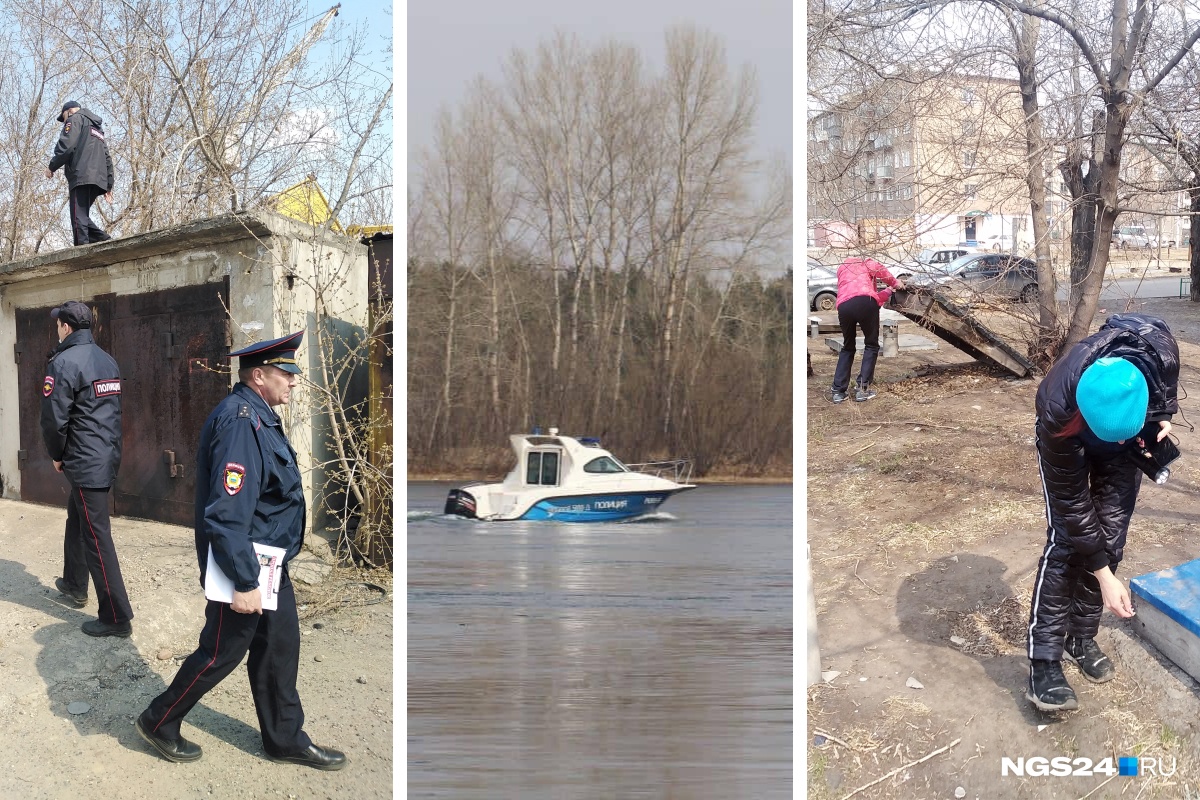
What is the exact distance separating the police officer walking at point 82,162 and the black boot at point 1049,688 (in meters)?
4.56

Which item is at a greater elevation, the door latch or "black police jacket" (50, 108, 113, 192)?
"black police jacket" (50, 108, 113, 192)

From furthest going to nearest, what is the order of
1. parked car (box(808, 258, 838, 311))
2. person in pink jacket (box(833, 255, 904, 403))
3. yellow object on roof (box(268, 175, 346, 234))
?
parked car (box(808, 258, 838, 311))
person in pink jacket (box(833, 255, 904, 403))
yellow object on roof (box(268, 175, 346, 234))

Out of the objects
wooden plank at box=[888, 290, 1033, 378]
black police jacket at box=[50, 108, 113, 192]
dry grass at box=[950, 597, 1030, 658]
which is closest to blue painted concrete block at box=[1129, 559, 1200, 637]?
dry grass at box=[950, 597, 1030, 658]

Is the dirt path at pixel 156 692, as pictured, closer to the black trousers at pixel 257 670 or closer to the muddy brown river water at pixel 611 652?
the black trousers at pixel 257 670

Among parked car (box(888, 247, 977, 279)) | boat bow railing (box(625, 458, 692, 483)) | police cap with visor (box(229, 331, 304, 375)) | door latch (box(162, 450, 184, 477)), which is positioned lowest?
door latch (box(162, 450, 184, 477))

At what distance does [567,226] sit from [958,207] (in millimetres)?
4219

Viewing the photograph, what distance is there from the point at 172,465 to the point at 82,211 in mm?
1621

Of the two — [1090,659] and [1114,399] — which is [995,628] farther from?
[1114,399]

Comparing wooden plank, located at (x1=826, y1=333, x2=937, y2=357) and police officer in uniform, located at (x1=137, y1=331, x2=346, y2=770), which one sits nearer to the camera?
police officer in uniform, located at (x1=137, y1=331, x2=346, y2=770)

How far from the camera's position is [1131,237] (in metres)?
6.88

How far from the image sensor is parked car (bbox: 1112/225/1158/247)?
5904 mm

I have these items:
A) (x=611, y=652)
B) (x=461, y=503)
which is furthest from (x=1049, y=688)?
(x=461, y=503)

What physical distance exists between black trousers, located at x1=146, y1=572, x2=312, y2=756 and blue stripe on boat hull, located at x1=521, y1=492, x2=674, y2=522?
47.9 inches

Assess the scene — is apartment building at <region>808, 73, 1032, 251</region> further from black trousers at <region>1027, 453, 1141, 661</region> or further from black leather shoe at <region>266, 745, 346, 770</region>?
black leather shoe at <region>266, 745, 346, 770</region>
